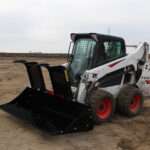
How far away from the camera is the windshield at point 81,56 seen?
340 inches

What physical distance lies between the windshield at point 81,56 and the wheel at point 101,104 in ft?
2.35

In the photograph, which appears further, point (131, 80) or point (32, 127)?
point (131, 80)

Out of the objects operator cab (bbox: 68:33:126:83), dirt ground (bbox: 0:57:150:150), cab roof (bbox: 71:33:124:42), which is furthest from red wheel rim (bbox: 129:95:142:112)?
cab roof (bbox: 71:33:124:42)

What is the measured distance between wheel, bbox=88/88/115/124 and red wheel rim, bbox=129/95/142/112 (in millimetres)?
752

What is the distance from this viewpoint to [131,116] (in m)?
9.05

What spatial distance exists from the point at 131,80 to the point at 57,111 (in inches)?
87.5

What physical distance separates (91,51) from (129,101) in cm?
148

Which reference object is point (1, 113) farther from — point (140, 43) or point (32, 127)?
point (140, 43)

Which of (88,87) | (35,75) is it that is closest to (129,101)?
(88,87)

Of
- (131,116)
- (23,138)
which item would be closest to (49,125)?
(23,138)

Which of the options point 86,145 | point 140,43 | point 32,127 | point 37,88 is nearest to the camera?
point 86,145

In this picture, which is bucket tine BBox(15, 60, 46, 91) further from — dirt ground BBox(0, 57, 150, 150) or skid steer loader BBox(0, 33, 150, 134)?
dirt ground BBox(0, 57, 150, 150)

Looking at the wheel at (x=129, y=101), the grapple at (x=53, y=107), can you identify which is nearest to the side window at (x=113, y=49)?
the wheel at (x=129, y=101)

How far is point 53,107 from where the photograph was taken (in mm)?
8297
